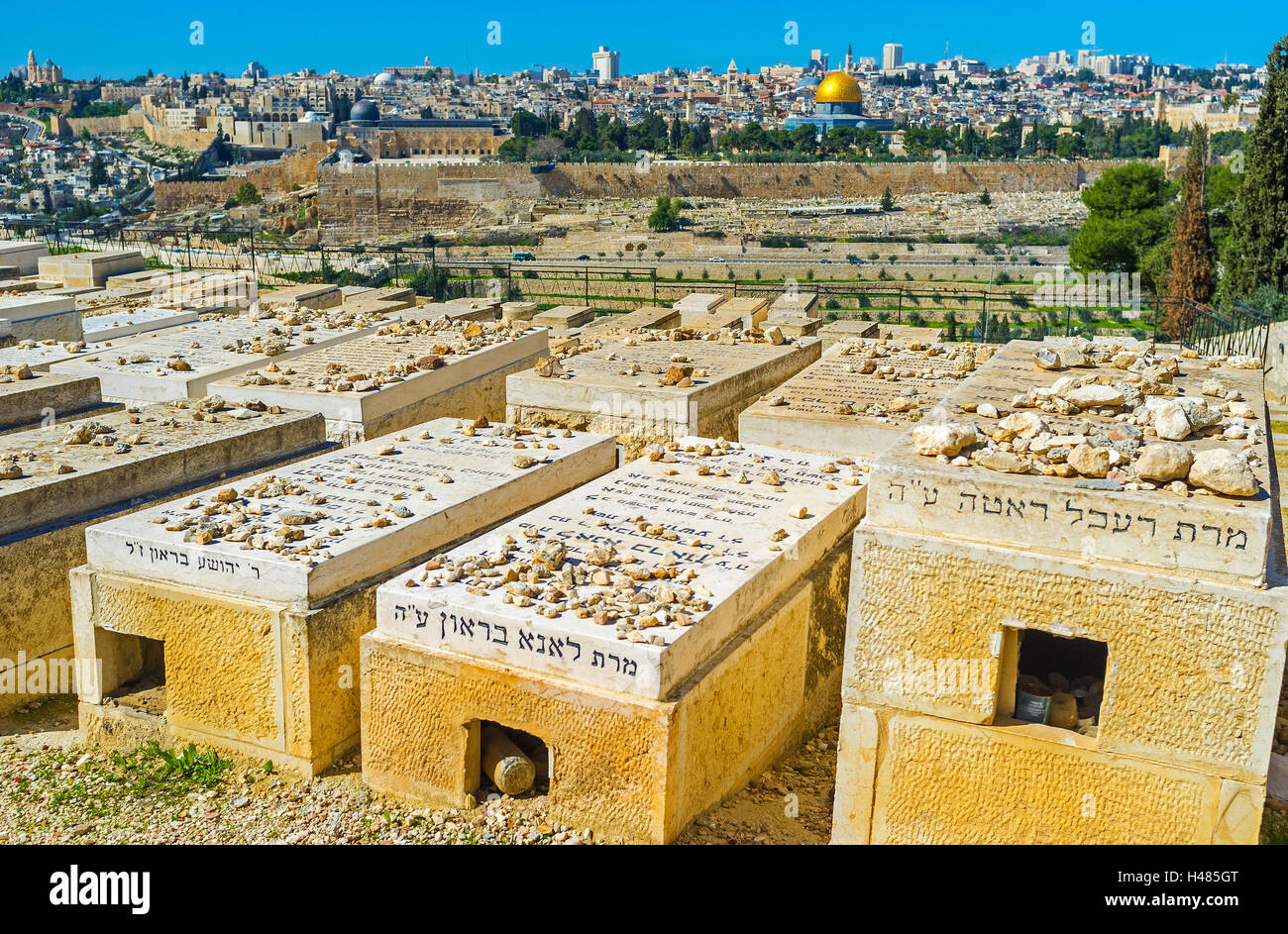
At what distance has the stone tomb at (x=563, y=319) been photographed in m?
12.2

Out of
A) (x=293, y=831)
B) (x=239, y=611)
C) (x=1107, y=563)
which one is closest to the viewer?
(x=1107, y=563)

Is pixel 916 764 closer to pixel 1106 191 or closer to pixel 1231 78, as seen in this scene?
pixel 1106 191

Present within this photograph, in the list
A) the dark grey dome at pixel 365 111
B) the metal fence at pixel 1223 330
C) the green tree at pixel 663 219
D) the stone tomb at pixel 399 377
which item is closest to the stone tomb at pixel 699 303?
the stone tomb at pixel 399 377

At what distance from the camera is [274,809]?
469cm

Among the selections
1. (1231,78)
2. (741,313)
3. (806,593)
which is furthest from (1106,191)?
(1231,78)

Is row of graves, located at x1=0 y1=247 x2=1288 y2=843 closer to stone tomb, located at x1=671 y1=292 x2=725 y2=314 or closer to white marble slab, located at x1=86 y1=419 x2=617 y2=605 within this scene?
white marble slab, located at x1=86 y1=419 x2=617 y2=605

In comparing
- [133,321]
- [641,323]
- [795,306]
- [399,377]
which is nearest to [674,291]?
[795,306]

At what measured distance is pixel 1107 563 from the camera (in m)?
3.64

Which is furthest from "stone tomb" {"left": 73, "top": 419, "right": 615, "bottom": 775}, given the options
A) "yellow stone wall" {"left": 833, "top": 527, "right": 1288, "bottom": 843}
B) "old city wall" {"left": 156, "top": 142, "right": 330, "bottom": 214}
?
"old city wall" {"left": 156, "top": 142, "right": 330, "bottom": 214}

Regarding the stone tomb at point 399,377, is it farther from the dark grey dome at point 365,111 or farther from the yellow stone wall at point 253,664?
the dark grey dome at point 365,111

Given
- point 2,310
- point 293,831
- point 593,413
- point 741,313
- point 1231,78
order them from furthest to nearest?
point 1231,78, point 741,313, point 2,310, point 593,413, point 293,831

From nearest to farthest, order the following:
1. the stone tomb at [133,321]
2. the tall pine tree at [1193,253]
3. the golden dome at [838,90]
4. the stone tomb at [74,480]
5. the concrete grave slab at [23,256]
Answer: the stone tomb at [74,480] < the stone tomb at [133,321] < the concrete grave slab at [23,256] < the tall pine tree at [1193,253] < the golden dome at [838,90]

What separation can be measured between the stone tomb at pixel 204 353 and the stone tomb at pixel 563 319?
8.62 feet

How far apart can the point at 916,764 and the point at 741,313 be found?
7690mm
